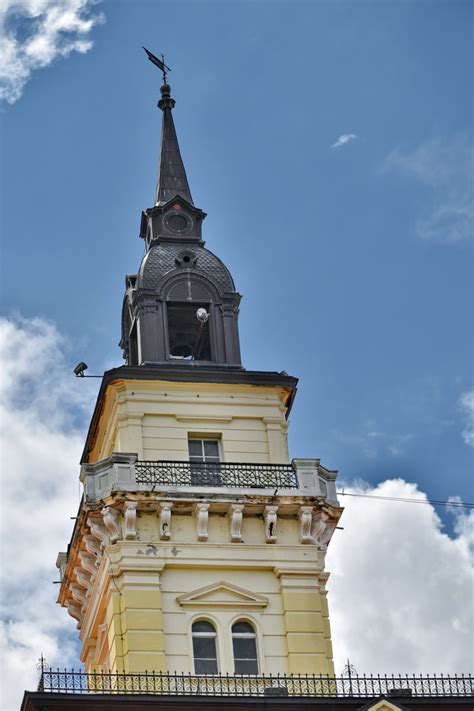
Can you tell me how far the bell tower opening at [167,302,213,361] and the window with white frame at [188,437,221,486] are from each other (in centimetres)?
321

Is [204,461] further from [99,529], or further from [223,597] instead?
[223,597]

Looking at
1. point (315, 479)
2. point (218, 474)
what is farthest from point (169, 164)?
point (315, 479)

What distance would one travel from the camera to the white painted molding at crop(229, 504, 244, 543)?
150ft

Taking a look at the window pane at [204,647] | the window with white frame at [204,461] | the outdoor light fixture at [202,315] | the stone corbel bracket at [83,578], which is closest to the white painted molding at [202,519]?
the window with white frame at [204,461]

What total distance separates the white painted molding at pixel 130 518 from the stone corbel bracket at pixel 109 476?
0.43m

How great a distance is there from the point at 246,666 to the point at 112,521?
16.6 ft

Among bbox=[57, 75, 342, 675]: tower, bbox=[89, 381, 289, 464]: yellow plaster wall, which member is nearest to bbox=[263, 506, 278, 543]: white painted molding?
bbox=[57, 75, 342, 675]: tower

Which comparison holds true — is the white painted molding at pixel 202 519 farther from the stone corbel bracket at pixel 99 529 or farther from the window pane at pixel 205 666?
the window pane at pixel 205 666

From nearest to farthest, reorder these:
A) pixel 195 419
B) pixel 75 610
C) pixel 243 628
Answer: pixel 243 628
pixel 195 419
pixel 75 610

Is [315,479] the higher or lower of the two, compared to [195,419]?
lower

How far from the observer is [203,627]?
44.7 m

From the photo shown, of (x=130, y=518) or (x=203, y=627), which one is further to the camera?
(x=130, y=518)

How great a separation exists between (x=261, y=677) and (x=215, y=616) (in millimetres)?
2237

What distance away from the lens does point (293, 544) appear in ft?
151
